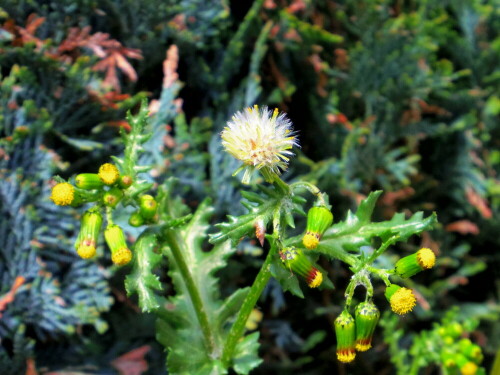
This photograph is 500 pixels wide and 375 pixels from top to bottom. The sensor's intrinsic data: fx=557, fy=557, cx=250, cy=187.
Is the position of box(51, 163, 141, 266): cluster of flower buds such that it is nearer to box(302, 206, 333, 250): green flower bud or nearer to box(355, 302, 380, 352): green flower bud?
box(302, 206, 333, 250): green flower bud

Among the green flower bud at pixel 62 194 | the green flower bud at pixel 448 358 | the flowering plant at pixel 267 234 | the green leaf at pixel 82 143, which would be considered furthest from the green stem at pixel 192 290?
the green flower bud at pixel 448 358

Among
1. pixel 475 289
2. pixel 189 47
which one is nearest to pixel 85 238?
pixel 189 47

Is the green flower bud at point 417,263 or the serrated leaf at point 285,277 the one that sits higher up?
the green flower bud at point 417,263

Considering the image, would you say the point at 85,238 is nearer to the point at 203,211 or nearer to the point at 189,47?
the point at 203,211

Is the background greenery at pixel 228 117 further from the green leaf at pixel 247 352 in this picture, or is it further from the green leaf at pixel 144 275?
the green leaf at pixel 144 275

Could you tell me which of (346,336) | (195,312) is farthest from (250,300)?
(195,312)
